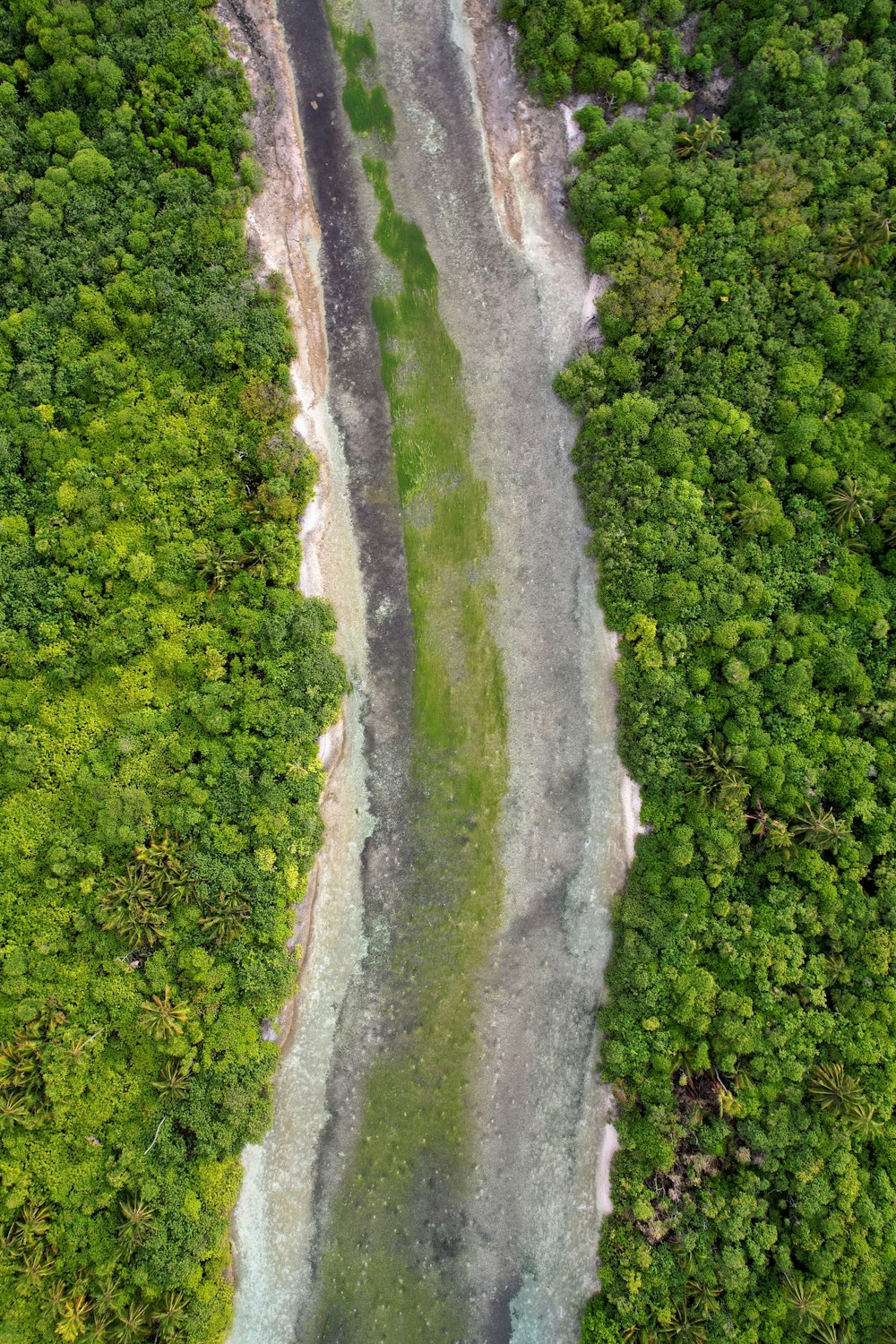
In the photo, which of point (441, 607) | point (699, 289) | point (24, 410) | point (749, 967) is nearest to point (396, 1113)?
point (749, 967)

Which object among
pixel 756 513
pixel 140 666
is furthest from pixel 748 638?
pixel 140 666

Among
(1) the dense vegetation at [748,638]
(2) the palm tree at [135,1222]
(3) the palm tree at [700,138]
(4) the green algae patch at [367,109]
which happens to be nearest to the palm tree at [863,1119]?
(1) the dense vegetation at [748,638]

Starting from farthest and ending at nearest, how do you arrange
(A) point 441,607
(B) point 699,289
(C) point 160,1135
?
(A) point 441,607
(B) point 699,289
(C) point 160,1135

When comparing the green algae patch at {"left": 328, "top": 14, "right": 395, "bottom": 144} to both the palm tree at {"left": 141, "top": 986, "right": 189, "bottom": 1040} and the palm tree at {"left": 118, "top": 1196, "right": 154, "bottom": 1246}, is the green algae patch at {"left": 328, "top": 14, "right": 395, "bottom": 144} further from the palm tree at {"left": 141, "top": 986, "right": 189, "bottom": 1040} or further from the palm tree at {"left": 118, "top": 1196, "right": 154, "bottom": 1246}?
the palm tree at {"left": 118, "top": 1196, "right": 154, "bottom": 1246}

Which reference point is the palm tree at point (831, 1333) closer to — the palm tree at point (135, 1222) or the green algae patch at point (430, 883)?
the green algae patch at point (430, 883)

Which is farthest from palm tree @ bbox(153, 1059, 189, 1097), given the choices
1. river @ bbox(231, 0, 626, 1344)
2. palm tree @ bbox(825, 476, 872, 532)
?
palm tree @ bbox(825, 476, 872, 532)

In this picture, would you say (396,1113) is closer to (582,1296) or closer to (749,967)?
(582,1296)
